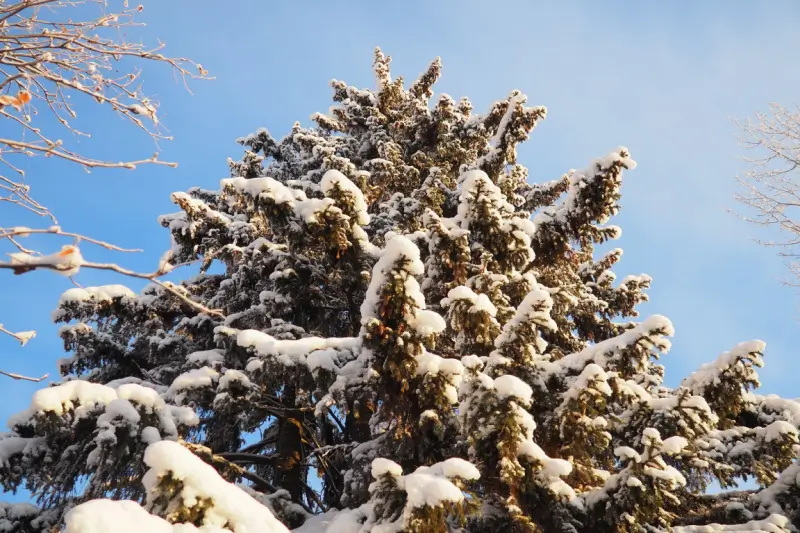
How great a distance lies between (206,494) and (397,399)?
209 cm

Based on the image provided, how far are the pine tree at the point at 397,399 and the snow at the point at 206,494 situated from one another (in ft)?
0.03

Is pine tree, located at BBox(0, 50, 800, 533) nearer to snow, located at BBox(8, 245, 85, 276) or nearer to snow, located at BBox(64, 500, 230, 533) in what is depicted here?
snow, located at BBox(64, 500, 230, 533)

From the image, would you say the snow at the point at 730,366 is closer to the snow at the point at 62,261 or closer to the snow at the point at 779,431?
the snow at the point at 779,431

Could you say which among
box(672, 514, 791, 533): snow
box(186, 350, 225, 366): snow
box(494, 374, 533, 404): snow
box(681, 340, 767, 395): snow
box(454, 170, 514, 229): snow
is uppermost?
box(454, 170, 514, 229): snow

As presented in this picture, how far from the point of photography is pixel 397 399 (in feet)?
15.1

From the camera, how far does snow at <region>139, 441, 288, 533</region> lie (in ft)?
8.97

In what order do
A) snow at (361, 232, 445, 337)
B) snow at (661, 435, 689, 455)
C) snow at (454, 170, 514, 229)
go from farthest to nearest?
snow at (454, 170, 514, 229) → snow at (361, 232, 445, 337) → snow at (661, 435, 689, 455)

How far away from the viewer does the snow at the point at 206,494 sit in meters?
2.73

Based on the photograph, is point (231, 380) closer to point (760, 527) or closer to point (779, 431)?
point (760, 527)

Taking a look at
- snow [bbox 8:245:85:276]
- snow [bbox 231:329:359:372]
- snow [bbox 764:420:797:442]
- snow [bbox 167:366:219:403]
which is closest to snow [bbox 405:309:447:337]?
snow [bbox 231:329:359:372]

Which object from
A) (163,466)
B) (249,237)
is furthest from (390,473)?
(249,237)

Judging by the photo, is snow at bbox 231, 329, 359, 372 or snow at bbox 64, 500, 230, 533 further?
snow at bbox 231, 329, 359, 372

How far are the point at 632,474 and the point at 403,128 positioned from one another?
29.3 ft

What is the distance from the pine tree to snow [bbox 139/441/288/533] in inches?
0.4
